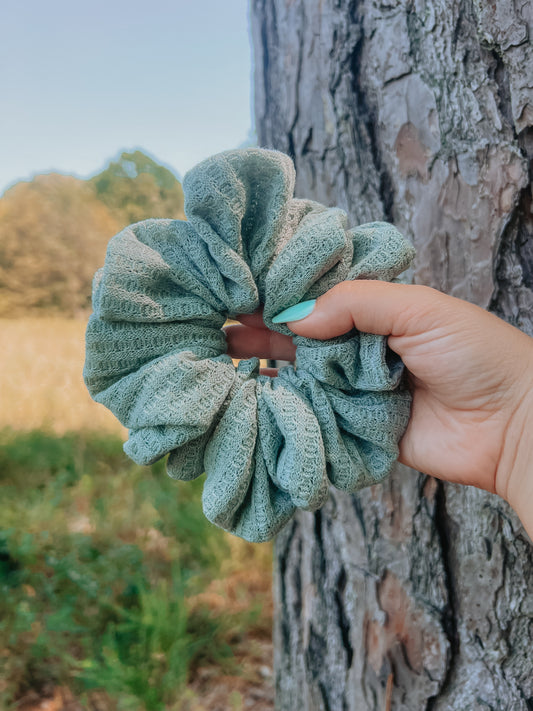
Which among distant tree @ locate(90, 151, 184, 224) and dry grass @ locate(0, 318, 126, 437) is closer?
dry grass @ locate(0, 318, 126, 437)

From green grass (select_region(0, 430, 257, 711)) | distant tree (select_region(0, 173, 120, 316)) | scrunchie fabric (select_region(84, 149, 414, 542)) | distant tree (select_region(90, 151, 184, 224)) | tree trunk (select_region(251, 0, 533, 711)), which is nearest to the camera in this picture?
scrunchie fabric (select_region(84, 149, 414, 542))

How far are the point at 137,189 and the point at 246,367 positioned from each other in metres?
2.41

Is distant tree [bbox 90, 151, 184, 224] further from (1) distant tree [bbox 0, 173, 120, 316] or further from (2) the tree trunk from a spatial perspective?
(2) the tree trunk

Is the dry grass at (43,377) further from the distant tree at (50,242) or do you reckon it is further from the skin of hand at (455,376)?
the skin of hand at (455,376)

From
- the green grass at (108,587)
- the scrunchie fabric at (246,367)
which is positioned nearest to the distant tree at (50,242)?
the green grass at (108,587)

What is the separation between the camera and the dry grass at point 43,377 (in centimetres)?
234

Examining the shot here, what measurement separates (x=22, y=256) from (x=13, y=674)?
1942mm

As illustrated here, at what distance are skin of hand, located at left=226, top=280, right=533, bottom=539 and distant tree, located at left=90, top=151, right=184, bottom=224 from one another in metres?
2.05

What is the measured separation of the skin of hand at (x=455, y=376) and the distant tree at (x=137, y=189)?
2.05 meters

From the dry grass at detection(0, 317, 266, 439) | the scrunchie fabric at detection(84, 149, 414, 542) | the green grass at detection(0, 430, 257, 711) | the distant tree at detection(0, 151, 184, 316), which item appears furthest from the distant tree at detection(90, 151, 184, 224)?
the scrunchie fabric at detection(84, 149, 414, 542)

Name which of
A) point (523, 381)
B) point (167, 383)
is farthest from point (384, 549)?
point (167, 383)

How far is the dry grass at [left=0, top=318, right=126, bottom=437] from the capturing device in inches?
92.0

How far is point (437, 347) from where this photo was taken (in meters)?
0.58

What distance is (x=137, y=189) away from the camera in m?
2.68
